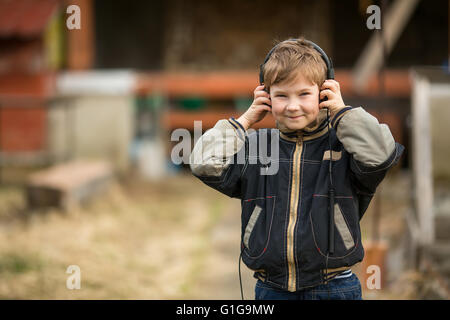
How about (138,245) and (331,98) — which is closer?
(331,98)

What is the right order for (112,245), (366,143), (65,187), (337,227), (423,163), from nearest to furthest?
(366,143) → (337,227) → (423,163) → (112,245) → (65,187)

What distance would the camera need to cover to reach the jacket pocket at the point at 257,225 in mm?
1996

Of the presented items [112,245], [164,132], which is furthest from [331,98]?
[164,132]

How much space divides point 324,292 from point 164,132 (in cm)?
732

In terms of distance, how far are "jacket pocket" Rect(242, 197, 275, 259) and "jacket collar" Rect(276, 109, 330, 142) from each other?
25 cm

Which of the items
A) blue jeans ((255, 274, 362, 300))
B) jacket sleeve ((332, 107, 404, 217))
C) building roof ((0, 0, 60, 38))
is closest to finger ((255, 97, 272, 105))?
jacket sleeve ((332, 107, 404, 217))

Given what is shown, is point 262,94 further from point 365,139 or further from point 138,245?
point 138,245

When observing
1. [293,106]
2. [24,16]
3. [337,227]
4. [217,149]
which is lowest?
[337,227]

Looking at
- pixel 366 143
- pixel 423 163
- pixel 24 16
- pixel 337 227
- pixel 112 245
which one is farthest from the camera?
pixel 24 16

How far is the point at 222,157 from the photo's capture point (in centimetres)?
203

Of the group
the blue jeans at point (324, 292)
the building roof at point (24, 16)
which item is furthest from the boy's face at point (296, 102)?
the building roof at point (24, 16)

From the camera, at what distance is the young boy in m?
1.93

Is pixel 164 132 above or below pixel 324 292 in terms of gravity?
above

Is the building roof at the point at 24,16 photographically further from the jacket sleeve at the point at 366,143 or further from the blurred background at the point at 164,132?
the jacket sleeve at the point at 366,143
